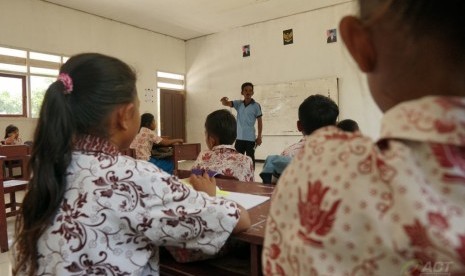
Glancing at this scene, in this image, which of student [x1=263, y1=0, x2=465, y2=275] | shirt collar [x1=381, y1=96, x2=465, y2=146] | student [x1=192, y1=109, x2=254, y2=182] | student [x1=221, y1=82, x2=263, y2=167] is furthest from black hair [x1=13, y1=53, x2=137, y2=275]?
student [x1=221, y1=82, x2=263, y2=167]

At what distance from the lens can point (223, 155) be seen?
1.94 m

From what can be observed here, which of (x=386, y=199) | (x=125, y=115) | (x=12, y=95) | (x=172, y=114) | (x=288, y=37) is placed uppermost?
(x=288, y=37)

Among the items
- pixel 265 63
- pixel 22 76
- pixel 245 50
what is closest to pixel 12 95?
pixel 22 76

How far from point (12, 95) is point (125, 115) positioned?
18.5ft

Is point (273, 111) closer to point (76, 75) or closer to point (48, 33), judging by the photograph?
point (48, 33)

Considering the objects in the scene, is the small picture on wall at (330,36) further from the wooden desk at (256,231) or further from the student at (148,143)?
the wooden desk at (256,231)

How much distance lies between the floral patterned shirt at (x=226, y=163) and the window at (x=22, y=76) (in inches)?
172

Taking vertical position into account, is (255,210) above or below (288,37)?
below

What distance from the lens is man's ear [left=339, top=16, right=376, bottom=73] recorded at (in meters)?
0.36

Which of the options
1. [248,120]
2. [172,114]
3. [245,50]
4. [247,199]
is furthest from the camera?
[172,114]

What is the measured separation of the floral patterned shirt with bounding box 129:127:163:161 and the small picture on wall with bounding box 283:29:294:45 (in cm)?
395

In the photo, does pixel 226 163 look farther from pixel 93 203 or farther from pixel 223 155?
pixel 93 203

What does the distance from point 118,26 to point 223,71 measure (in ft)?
7.80

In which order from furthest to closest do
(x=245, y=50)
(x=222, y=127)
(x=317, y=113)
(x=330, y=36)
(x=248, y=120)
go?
(x=245, y=50)
(x=330, y=36)
(x=248, y=120)
(x=222, y=127)
(x=317, y=113)
